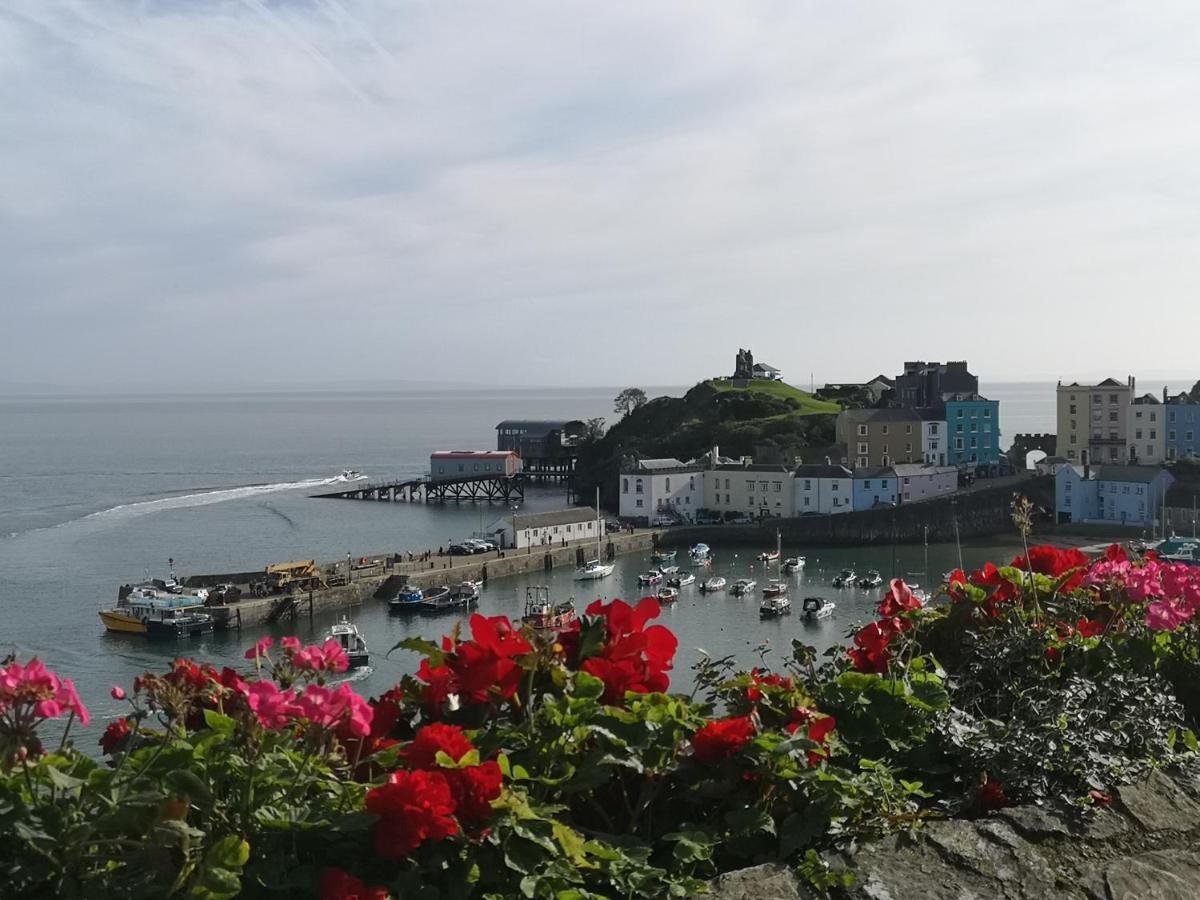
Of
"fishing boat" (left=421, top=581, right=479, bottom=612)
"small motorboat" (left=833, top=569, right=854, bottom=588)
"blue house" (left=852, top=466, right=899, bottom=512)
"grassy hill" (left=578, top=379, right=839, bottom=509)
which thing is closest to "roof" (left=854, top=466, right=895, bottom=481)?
"blue house" (left=852, top=466, right=899, bottom=512)

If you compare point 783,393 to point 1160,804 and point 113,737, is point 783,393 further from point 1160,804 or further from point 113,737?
point 113,737

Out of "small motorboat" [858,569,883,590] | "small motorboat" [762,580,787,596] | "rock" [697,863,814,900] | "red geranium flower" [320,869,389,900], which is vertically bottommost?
"small motorboat" [858,569,883,590]

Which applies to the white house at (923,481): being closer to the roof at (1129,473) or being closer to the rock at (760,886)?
the roof at (1129,473)

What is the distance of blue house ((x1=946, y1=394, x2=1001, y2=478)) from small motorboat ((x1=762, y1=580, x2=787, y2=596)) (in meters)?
29.2

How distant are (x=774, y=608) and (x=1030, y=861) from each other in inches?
1285

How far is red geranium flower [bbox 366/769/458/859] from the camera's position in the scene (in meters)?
2.22

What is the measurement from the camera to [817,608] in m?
35.2

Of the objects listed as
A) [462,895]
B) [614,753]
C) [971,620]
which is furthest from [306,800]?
[971,620]

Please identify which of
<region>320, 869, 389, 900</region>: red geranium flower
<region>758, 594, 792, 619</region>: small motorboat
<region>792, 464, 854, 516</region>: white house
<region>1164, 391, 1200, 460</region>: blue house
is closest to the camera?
<region>320, 869, 389, 900</region>: red geranium flower

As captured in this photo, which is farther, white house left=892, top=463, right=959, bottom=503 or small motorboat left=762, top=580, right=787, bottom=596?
white house left=892, top=463, right=959, bottom=503

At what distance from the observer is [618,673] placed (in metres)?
2.96

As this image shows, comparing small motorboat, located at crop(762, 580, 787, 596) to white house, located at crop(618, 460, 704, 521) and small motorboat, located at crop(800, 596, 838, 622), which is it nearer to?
small motorboat, located at crop(800, 596, 838, 622)

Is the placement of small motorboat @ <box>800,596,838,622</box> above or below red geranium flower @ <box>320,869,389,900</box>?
below

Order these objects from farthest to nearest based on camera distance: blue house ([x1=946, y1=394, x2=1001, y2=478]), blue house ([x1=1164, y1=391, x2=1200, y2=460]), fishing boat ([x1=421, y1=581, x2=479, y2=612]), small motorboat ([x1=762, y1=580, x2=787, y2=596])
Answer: blue house ([x1=946, y1=394, x2=1001, y2=478]), blue house ([x1=1164, y1=391, x2=1200, y2=460]), small motorboat ([x1=762, y1=580, x2=787, y2=596]), fishing boat ([x1=421, y1=581, x2=479, y2=612])
